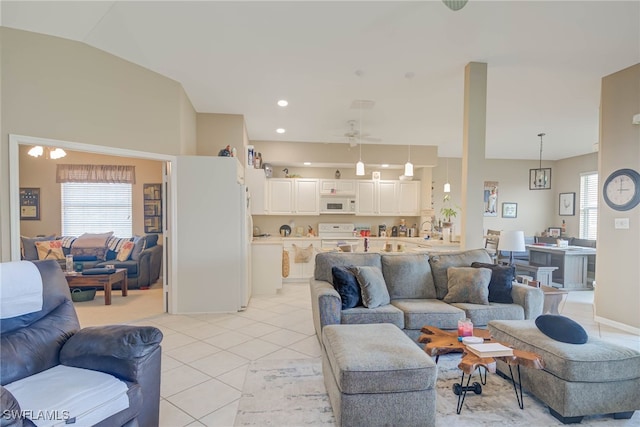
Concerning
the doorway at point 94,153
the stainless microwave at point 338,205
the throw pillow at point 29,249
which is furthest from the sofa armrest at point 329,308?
the throw pillow at point 29,249

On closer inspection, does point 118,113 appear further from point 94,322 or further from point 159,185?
point 159,185

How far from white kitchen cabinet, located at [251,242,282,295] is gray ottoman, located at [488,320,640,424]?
13.1 feet

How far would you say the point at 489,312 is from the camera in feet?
9.98

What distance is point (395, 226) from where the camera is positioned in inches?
301

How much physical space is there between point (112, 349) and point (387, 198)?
6279mm

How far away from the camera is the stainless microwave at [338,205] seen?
7199mm

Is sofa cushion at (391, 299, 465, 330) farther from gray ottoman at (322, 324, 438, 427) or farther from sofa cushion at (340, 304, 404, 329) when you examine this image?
gray ottoman at (322, 324, 438, 427)

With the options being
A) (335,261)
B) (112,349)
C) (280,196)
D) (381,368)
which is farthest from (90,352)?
(280,196)

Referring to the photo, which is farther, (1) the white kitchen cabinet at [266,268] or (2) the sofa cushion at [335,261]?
(1) the white kitchen cabinet at [266,268]

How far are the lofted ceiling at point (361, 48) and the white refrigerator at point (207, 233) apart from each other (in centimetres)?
116

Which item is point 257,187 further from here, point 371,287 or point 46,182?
point 46,182

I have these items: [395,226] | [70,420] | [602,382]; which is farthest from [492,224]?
[70,420]

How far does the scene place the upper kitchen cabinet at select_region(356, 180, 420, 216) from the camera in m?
7.24

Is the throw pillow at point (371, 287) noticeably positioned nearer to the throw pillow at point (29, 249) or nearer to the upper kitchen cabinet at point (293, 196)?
the upper kitchen cabinet at point (293, 196)
